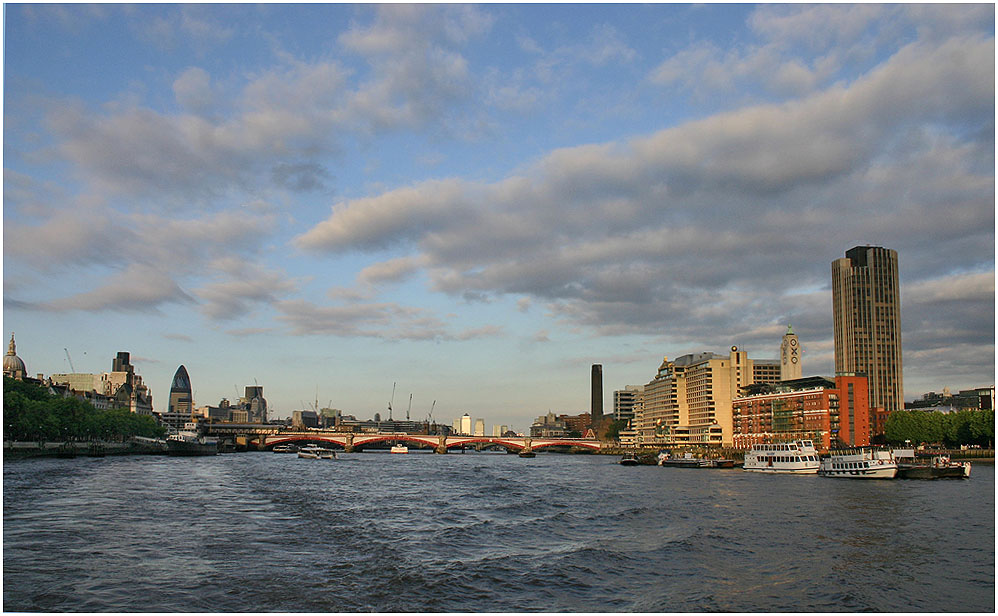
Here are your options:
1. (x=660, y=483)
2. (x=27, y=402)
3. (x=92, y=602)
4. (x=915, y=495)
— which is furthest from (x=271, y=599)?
(x=27, y=402)

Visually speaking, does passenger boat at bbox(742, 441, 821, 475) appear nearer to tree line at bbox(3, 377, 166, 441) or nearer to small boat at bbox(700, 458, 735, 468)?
small boat at bbox(700, 458, 735, 468)

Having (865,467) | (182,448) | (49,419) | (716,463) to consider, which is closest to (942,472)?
(865,467)

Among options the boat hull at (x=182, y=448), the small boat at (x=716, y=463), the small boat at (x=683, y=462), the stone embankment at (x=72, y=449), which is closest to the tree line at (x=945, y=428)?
the small boat at (x=716, y=463)

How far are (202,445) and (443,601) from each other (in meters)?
186

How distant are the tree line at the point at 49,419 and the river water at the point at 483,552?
64.5 m

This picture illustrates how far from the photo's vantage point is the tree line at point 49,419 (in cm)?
13162

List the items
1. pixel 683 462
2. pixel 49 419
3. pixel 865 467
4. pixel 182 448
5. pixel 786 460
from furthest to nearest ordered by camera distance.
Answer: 1. pixel 182 448
2. pixel 683 462
3. pixel 49 419
4. pixel 786 460
5. pixel 865 467

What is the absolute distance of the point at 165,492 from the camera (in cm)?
7538

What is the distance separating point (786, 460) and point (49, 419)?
130626 mm

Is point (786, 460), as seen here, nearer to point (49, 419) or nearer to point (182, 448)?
point (49, 419)

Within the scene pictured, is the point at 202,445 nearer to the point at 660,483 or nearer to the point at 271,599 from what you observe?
the point at 660,483

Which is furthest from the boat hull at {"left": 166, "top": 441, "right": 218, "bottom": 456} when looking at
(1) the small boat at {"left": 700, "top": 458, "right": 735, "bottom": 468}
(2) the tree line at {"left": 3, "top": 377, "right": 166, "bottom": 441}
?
(1) the small boat at {"left": 700, "top": 458, "right": 735, "bottom": 468}

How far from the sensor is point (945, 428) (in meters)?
169

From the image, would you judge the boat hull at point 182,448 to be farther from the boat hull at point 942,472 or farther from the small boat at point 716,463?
the boat hull at point 942,472
